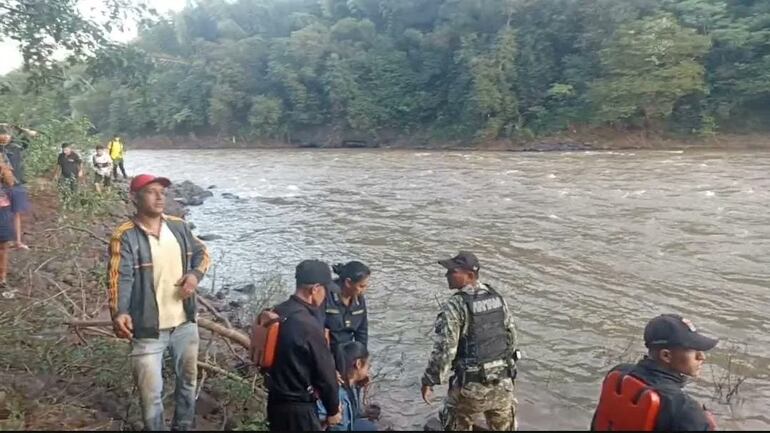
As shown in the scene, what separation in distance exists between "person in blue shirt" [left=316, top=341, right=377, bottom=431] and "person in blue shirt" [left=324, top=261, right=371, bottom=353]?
186mm

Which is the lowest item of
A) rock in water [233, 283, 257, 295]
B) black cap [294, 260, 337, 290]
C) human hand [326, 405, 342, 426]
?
rock in water [233, 283, 257, 295]

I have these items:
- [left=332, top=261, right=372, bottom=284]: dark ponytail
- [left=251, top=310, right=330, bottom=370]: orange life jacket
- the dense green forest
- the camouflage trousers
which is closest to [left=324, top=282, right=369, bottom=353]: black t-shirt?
[left=332, top=261, right=372, bottom=284]: dark ponytail

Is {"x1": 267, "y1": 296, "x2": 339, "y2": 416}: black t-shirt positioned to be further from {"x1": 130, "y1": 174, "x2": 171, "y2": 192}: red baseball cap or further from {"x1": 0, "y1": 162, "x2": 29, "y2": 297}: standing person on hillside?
{"x1": 0, "y1": 162, "x2": 29, "y2": 297}: standing person on hillside

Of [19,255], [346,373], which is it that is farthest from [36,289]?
[346,373]

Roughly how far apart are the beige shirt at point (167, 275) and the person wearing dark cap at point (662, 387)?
2496 mm

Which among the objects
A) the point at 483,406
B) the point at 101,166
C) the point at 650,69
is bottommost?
the point at 483,406

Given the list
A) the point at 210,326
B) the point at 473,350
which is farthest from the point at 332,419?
the point at 210,326

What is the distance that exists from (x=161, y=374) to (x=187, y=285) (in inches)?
24.2

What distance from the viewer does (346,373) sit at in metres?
4.17

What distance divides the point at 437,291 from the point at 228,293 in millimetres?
3260

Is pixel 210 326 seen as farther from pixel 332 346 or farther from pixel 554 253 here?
pixel 554 253

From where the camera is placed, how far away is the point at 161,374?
392cm

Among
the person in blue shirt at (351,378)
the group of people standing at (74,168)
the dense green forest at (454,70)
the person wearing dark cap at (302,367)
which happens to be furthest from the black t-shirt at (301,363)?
the dense green forest at (454,70)

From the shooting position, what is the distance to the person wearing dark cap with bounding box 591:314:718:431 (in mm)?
2457
